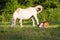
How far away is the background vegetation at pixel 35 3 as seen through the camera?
22203 mm

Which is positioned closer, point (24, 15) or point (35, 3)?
point (24, 15)

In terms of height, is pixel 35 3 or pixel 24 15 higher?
pixel 35 3

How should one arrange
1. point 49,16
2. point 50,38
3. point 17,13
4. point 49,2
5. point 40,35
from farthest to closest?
point 49,2 < point 49,16 < point 17,13 < point 40,35 < point 50,38

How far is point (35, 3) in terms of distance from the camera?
25328mm

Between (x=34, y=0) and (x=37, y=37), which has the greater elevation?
(x=34, y=0)

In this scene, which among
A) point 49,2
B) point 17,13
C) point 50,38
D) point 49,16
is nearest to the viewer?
point 50,38

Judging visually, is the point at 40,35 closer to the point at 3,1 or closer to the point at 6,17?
the point at 6,17

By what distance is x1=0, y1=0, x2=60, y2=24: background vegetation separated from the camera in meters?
22.2

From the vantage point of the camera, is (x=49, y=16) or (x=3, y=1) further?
(x=3, y=1)

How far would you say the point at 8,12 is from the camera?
2314 cm

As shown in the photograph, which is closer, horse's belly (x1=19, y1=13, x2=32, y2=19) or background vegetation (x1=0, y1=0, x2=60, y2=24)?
horse's belly (x1=19, y1=13, x2=32, y2=19)

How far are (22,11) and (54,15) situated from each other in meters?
5.71

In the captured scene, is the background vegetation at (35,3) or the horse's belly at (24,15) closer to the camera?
the horse's belly at (24,15)

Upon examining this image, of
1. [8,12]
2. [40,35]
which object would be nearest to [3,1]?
[8,12]
